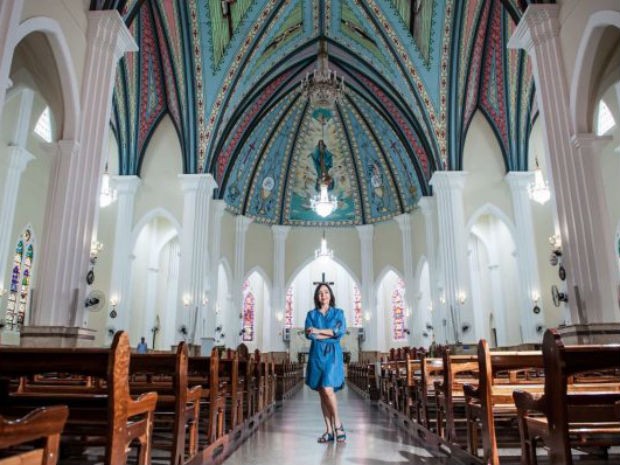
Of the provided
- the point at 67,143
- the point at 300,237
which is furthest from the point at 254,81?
the point at 67,143

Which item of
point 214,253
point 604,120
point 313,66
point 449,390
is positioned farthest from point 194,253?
point 604,120

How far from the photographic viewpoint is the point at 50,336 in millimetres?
7391

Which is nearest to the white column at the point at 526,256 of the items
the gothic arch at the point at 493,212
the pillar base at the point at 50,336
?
the gothic arch at the point at 493,212

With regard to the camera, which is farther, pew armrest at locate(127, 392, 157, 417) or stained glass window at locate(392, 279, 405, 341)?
stained glass window at locate(392, 279, 405, 341)

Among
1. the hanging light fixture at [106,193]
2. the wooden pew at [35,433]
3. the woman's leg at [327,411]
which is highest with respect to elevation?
the hanging light fixture at [106,193]

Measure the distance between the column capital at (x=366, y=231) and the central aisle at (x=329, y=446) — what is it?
667 inches

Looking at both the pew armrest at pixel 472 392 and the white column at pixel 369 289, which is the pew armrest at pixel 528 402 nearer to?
the pew armrest at pixel 472 392

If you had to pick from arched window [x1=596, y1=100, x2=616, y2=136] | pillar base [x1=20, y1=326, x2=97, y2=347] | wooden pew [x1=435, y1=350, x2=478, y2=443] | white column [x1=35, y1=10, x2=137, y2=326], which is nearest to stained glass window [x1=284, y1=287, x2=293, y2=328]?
arched window [x1=596, y1=100, x2=616, y2=136]

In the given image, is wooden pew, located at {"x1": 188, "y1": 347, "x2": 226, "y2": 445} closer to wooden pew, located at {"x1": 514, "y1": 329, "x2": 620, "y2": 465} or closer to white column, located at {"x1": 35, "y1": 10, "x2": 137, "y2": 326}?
wooden pew, located at {"x1": 514, "y1": 329, "x2": 620, "y2": 465}

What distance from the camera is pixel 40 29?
7375 millimetres

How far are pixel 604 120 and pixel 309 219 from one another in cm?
1382

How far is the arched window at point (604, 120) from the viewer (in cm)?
1417

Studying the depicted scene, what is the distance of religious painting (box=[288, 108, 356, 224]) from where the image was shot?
2384 centimetres

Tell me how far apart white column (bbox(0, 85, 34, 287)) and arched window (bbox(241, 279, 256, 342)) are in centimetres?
1564
